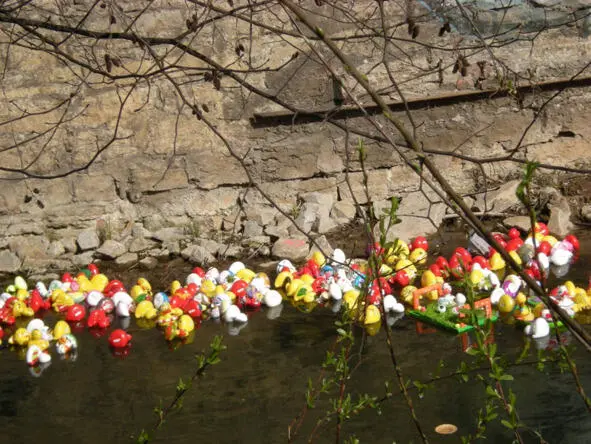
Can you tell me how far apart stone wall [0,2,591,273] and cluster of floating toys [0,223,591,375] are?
1.86 feet

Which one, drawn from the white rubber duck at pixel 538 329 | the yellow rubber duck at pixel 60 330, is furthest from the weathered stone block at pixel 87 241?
the white rubber duck at pixel 538 329

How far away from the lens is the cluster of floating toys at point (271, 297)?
15.4 feet

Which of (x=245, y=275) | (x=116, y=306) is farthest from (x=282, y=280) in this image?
(x=116, y=306)

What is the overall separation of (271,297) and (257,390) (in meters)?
1.27

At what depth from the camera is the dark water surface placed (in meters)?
3.48

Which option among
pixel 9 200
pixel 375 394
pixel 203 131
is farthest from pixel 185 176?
pixel 375 394

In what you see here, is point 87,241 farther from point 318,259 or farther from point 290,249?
point 318,259

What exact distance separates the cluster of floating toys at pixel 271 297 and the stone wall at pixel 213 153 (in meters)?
0.57

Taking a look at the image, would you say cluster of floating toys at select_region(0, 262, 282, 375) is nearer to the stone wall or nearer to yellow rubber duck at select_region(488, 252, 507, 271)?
the stone wall

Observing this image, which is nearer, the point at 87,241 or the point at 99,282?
the point at 99,282

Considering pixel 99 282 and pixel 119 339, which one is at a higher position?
pixel 99 282

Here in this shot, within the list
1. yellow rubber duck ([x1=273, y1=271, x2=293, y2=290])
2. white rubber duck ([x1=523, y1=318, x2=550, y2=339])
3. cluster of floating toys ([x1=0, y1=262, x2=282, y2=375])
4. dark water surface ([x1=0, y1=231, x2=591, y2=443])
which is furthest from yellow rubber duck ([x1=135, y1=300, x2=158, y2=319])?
white rubber duck ([x1=523, y1=318, x2=550, y2=339])

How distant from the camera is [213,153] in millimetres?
6633

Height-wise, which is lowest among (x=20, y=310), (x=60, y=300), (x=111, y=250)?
(x=20, y=310)
